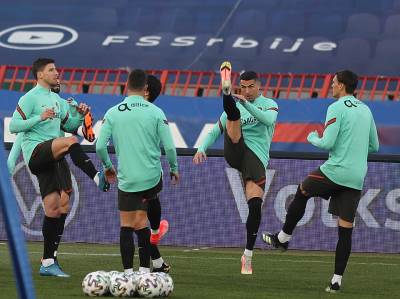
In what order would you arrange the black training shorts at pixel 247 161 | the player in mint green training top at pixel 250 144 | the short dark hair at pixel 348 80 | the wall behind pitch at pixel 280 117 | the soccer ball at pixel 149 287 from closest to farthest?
the soccer ball at pixel 149 287, the short dark hair at pixel 348 80, the player in mint green training top at pixel 250 144, the black training shorts at pixel 247 161, the wall behind pitch at pixel 280 117

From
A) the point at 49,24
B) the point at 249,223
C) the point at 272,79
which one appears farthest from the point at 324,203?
the point at 49,24

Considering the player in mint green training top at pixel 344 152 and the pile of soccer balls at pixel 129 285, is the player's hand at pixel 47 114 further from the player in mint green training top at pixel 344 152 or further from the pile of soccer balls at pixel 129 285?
the player in mint green training top at pixel 344 152

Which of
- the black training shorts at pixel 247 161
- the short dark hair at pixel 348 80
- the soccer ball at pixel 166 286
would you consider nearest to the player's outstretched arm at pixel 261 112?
the black training shorts at pixel 247 161

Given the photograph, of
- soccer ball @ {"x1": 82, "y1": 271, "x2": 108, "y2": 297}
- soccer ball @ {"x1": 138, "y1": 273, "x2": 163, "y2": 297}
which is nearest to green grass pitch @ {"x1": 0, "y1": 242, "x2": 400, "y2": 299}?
soccer ball @ {"x1": 82, "y1": 271, "x2": 108, "y2": 297}

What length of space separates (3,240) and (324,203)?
451 cm

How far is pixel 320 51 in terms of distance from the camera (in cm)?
2853

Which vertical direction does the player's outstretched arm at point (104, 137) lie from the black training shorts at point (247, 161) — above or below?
above

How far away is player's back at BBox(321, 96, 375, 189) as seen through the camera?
10930 mm

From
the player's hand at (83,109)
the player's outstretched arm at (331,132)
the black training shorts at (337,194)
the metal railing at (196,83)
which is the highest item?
the metal railing at (196,83)

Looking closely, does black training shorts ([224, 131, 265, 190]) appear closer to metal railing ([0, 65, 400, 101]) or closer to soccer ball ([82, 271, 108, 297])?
soccer ball ([82, 271, 108, 297])

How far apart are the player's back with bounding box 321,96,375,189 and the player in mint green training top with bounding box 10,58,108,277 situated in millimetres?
2376

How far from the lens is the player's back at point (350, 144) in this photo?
430 inches

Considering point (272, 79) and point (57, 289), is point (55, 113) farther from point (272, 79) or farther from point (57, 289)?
point (272, 79)

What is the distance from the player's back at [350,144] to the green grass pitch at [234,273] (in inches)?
40.6
